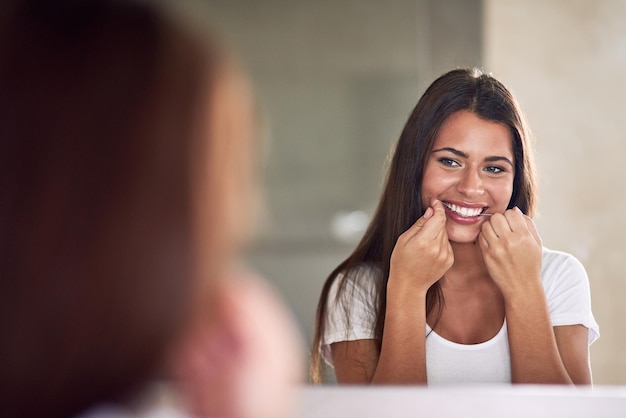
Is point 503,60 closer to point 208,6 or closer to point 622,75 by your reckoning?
point 622,75

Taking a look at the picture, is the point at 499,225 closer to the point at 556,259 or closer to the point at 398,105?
the point at 556,259

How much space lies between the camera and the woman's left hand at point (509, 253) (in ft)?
2.49

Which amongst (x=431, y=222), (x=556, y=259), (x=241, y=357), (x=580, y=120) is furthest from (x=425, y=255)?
(x=241, y=357)

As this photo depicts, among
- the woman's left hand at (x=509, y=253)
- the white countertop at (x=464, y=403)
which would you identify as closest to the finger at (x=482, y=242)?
the woman's left hand at (x=509, y=253)

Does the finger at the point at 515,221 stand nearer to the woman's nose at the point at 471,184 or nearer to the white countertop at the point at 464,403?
the woman's nose at the point at 471,184

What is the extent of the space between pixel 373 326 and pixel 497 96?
277 mm

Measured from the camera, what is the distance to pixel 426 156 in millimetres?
780

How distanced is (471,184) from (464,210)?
0.03m

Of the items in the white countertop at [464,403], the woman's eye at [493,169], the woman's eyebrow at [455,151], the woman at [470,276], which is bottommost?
the white countertop at [464,403]

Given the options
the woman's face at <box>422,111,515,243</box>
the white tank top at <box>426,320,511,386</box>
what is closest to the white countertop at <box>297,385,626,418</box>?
the white tank top at <box>426,320,511,386</box>

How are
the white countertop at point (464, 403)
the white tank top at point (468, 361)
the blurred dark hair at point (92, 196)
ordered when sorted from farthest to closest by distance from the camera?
the white tank top at point (468, 361), the white countertop at point (464, 403), the blurred dark hair at point (92, 196)

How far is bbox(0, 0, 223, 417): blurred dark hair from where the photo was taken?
0.99 feet

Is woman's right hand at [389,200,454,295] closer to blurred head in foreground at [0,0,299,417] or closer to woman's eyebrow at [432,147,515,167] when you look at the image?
woman's eyebrow at [432,147,515,167]

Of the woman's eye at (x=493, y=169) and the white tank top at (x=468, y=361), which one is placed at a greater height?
the woman's eye at (x=493, y=169)
